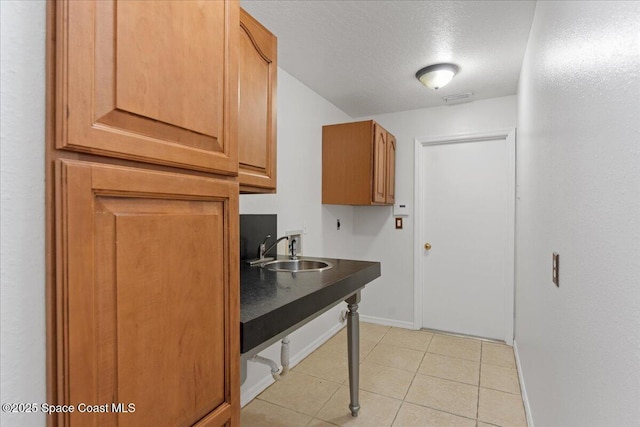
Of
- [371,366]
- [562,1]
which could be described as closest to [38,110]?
[562,1]

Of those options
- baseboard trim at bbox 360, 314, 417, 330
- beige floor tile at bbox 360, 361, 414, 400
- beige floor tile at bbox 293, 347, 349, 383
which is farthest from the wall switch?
baseboard trim at bbox 360, 314, 417, 330

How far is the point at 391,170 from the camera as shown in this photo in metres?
3.42

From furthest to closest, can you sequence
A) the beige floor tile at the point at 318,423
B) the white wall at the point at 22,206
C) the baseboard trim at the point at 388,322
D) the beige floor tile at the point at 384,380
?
the baseboard trim at the point at 388,322 → the beige floor tile at the point at 384,380 → the beige floor tile at the point at 318,423 → the white wall at the point at 22,206

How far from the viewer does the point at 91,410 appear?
55 cm

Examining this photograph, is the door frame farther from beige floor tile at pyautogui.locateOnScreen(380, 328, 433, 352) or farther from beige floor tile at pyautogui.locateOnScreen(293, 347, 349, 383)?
beige floor tile at pyautogui.locateOnScreen(293, 347, 349, 383)

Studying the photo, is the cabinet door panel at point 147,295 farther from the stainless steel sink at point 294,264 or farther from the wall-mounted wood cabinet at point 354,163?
the wall-mounted wood cabinet at point 354,163

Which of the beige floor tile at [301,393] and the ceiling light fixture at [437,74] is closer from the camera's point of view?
the beige floor tile at [301,393]

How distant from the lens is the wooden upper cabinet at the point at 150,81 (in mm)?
527

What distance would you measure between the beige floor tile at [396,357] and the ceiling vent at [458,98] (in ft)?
7.73

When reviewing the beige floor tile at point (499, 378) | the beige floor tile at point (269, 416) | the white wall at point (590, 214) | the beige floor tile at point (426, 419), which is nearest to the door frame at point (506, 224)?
the beige floor tile at point (499, 378)

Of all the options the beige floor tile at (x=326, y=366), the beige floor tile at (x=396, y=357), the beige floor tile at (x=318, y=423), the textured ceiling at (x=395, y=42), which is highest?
the textured ceiling at (x=395, y=42)

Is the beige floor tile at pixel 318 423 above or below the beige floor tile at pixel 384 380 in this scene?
below

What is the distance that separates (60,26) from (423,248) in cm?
337

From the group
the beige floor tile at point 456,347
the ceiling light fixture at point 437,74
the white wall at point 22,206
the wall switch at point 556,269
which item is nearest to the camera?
the white wall at point 22,206
